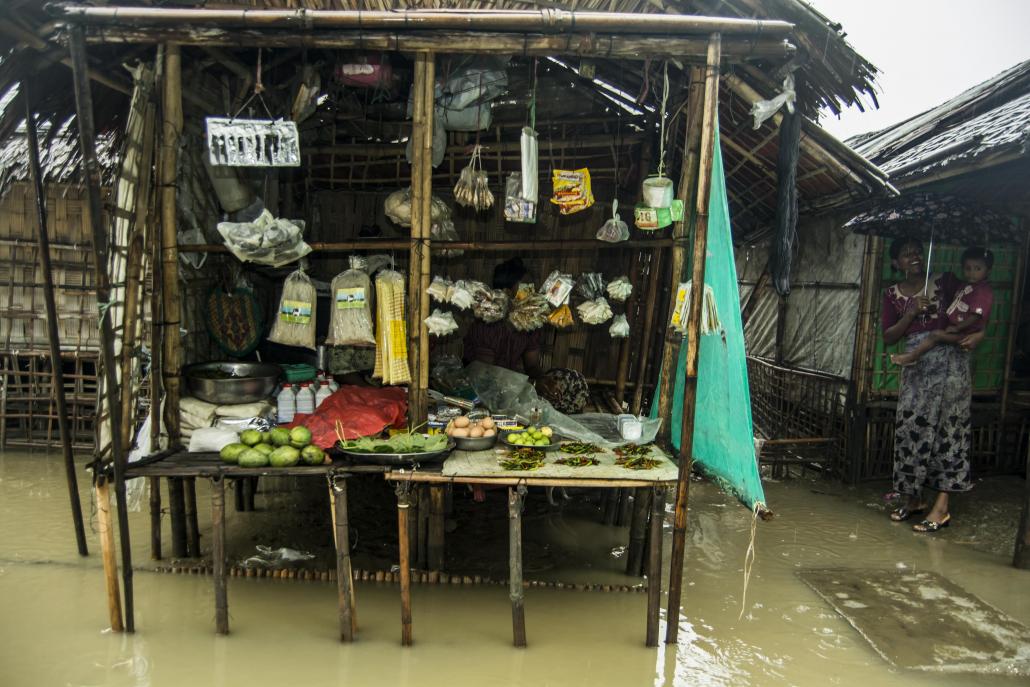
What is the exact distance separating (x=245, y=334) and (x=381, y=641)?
120 inches

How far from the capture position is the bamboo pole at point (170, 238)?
4.55 metres

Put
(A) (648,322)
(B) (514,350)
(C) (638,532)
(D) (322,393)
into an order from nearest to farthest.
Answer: (C) (638,532)
(D) (322,393)
(B) (514,350)
(A) (648,322)

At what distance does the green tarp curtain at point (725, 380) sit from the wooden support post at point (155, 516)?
13.1ft

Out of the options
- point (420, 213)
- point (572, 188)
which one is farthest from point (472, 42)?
point (572, 188)

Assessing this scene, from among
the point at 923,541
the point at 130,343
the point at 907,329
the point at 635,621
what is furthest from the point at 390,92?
the point at 923,541

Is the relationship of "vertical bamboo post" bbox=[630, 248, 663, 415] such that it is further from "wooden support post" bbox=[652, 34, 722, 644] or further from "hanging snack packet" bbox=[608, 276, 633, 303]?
"wooden support post" bbox=[652, 34, 722, 644]

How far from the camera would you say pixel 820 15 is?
484 cm

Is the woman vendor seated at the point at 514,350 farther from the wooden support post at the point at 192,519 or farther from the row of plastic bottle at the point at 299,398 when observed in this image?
the wooden support post at the point at 192,519

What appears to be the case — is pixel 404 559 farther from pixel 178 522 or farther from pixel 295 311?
pixel 295 311

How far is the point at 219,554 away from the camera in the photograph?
4.14 metres

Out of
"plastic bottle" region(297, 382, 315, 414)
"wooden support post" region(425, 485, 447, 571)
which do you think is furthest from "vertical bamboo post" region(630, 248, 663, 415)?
"plastic bottle" region(297, 382, 315, 414)

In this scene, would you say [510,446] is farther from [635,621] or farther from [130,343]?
[130,343]

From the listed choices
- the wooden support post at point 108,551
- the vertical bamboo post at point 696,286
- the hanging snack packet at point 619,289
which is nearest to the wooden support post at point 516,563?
the vertical bamboo post at point 696,286

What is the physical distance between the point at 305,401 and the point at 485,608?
2.14 metres
